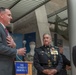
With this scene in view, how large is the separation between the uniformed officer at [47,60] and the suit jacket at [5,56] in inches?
49.0

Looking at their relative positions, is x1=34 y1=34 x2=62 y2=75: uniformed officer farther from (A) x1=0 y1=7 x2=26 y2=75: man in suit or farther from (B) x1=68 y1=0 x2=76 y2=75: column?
(A) x1=0 y1=7 x2=26 y2=75: man in suit

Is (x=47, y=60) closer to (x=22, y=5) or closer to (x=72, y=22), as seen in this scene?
(x=72, y=22)

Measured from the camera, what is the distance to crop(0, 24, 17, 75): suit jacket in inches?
90.0

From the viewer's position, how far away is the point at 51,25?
27.2ft

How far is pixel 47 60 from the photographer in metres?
3.60

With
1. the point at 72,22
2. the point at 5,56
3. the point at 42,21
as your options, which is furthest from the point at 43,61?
the point at 42,21

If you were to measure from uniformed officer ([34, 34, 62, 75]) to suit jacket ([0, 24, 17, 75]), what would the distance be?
1.24 metres

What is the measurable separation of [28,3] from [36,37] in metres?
1.11

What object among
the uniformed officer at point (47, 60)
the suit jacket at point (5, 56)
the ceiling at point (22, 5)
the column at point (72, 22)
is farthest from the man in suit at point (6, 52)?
the ceiling at point (22, 5)

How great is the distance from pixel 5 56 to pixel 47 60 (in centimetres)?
137

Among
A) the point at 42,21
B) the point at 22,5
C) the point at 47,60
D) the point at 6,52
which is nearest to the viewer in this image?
the point at 6,52

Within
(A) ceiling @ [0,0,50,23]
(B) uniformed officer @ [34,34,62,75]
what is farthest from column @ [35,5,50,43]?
(B) uniformed officer @ [34,34,62,75]

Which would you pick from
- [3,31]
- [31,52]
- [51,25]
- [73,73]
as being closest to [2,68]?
[3,31]

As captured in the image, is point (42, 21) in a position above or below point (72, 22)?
above
